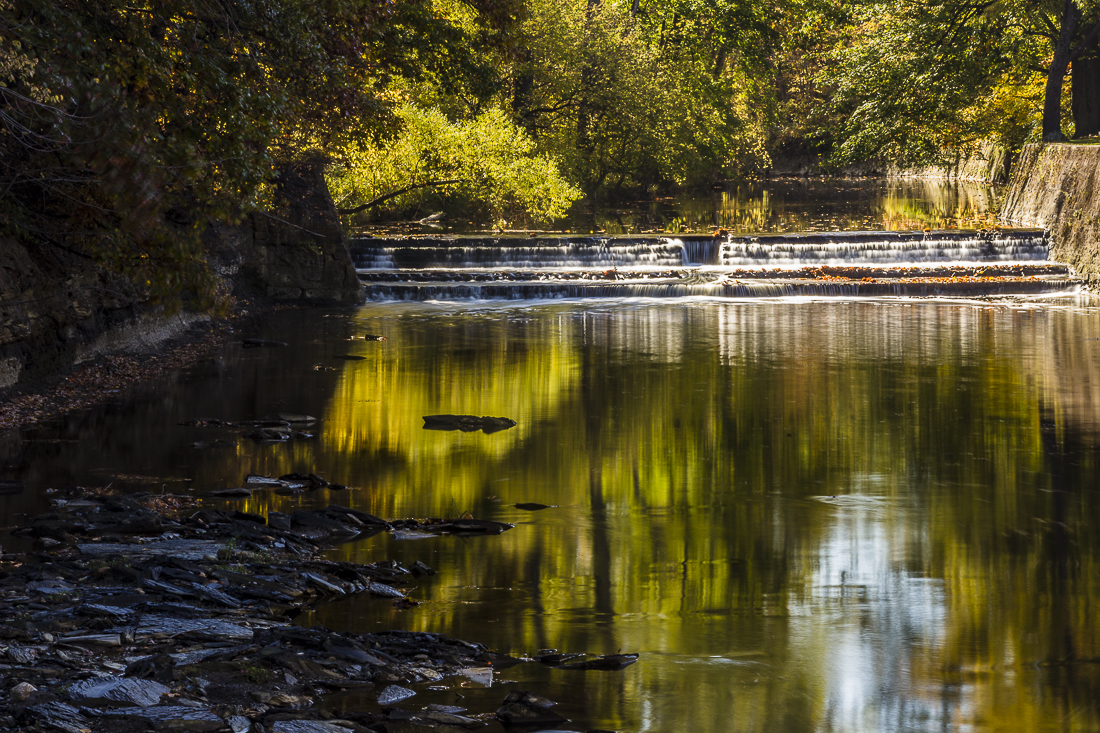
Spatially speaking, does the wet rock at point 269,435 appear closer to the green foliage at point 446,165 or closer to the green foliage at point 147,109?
the green foliage at point 147,109

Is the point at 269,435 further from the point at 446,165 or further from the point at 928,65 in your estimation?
the point at 928,65

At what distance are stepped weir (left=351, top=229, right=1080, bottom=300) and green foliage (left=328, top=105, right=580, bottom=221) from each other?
1422mm

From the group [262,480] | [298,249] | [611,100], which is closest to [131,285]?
[262,480]

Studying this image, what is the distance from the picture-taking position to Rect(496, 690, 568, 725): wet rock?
4941 millimetres

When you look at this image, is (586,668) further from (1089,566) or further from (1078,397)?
(1078,397)

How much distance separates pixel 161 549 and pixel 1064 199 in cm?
2588

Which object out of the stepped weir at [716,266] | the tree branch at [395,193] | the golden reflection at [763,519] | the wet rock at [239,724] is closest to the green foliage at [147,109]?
the golden reflection at [763,519]

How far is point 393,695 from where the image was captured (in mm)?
5094

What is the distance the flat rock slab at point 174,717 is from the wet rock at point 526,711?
1.21m

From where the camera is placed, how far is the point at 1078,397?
13.3m

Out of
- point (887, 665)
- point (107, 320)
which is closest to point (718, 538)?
point (887, 665)

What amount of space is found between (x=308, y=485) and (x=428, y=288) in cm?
1614

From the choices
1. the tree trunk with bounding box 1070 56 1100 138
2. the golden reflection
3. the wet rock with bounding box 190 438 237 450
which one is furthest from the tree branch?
the tree trunk with bounding box 1070 56 1100 138

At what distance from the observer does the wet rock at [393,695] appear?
5.02m
